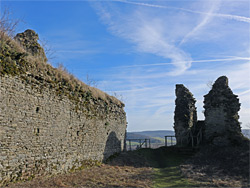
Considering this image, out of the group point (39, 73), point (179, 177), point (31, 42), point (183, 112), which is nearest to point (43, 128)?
point (39, 73)

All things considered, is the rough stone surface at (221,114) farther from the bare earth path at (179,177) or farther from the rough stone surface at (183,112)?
the rough stone surface at (183,112)

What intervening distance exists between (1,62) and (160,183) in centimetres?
787

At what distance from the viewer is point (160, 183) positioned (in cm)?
925

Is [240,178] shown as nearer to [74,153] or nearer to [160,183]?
[160,183]

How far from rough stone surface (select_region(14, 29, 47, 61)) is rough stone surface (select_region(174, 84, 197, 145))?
14.4 meters

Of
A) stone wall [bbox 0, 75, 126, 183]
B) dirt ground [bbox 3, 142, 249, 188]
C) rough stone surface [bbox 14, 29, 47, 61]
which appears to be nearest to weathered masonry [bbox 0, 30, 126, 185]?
stone wall [bbox 0, 75, 126, 183]

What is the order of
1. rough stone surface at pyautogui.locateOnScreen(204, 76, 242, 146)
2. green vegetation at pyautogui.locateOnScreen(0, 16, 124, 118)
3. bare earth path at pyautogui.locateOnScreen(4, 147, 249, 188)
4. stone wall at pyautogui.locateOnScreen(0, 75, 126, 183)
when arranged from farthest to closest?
rough stone surface at pyautogui.locateOnScreen(204, 76, 242, 146) < bare earth path at pyautogui.locateOnScreen(4, 147, 249, 188) < green vegetation at pyautogui.locateOnScreen(0, 16, 124, 118) < stone wall at pyautogui.locateOnScreen(0, 75, 126, 183)

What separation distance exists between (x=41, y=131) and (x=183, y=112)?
1497 cm

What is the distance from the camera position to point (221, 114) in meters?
17.6

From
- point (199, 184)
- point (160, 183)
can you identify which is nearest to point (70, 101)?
point (160, 183)

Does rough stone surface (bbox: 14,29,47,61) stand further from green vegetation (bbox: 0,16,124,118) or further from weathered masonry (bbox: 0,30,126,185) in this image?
weathered masonry (bbox: 0,30,126,185)

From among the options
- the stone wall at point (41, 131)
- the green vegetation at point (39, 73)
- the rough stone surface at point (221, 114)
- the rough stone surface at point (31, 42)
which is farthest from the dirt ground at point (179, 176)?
the rough stone surface at point (31, 42)

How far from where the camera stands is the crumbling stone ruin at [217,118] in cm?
1655

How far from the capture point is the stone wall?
762cm
